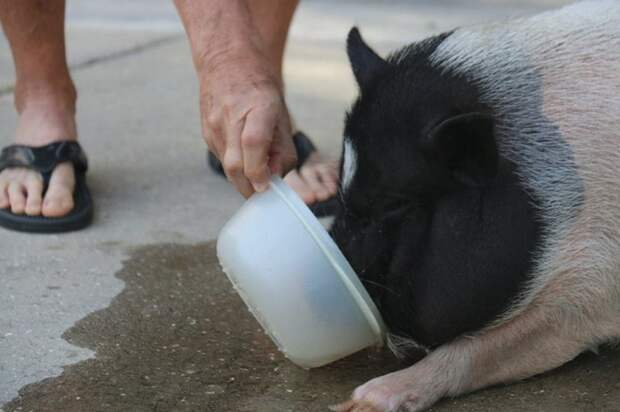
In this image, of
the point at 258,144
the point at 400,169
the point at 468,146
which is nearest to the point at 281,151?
the point at 258,144

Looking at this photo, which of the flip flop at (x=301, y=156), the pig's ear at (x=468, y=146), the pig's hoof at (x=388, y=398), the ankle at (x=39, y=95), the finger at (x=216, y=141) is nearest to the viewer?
the pig's ear at (x=468, y=146)

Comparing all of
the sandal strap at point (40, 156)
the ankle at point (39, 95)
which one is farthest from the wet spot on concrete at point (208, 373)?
the ankle at point (39, 95)

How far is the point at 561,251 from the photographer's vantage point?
175cm

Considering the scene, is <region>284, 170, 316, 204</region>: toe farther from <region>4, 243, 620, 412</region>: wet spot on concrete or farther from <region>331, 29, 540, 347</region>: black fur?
<region>331, 29, 540, 347</region>: black fur

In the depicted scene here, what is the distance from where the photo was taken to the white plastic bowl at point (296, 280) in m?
1.70

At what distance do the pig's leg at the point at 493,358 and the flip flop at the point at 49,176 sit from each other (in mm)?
1100

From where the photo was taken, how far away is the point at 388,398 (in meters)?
1.75

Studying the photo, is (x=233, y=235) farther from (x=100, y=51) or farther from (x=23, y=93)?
(x=100, y=51)

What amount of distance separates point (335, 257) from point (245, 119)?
1.00ft

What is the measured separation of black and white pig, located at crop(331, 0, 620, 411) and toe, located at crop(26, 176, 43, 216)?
1.05m

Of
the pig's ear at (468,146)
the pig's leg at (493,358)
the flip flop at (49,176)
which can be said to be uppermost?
the pig's ear at (468,146)

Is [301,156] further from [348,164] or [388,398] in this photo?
[388,398]

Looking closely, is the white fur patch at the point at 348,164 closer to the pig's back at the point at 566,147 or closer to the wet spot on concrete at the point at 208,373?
the pig's back at the point at 566,147

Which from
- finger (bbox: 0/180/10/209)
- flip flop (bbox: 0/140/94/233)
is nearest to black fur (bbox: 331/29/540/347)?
flip flop (bbox: 0/140/94/233)
